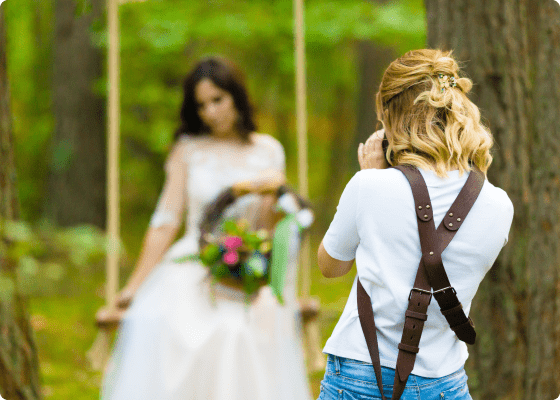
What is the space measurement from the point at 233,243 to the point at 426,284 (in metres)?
1.55

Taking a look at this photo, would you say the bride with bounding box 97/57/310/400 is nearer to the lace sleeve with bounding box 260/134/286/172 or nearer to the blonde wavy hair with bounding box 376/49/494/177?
the lace sleeve with bounding box 260/134/286/172

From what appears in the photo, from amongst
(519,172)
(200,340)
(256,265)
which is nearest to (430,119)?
(519,172)

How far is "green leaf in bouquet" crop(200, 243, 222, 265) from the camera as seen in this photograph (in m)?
2.75

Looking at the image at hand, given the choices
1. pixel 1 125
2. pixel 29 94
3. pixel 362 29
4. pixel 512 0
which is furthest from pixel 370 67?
pixel 1 125

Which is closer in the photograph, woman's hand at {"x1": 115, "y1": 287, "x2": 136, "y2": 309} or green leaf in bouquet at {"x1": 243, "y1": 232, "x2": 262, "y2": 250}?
green leaf in bouquet at {"x1": 243, "y1": 232, "x2": 262, "y2": 250}

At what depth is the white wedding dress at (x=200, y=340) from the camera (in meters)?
2.67

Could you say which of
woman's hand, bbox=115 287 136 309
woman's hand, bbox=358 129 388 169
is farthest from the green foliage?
woman's hand, bbox=115 287 136 309

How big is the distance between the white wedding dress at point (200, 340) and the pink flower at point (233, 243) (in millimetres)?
251

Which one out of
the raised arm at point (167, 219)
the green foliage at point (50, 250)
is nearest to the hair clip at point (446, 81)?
the green foliage at point (50, 250)

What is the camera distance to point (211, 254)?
2.75 m

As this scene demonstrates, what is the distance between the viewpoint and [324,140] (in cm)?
677

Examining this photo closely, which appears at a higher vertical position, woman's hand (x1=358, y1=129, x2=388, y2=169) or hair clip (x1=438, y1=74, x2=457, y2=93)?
hair clip (x1=438, y1=74, x2=457, y2=93)

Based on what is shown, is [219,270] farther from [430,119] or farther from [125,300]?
[430,119]

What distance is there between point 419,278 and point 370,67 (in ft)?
18.4
